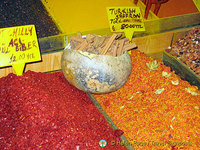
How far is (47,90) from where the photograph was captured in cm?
158

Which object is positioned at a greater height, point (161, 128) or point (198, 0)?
point (198, 0)

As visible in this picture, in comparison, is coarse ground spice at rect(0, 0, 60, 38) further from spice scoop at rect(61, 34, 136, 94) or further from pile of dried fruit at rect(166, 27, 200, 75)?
pile of dried fruit at rect(166, 27, 200, 75)

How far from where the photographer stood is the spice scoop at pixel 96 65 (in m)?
1.43

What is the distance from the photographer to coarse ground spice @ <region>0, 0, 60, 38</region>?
1681 mm

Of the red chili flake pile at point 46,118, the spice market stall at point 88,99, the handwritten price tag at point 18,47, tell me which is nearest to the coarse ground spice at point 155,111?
the spice market stall at point 88,99

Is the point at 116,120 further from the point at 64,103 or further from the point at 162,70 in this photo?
the point at 162,70

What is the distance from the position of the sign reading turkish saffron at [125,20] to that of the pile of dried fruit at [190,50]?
0.47 metres

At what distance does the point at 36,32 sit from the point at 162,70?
45.3 inches

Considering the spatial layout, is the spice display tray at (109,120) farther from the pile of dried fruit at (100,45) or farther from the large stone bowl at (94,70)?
the pile of dried fruit at (100,45)

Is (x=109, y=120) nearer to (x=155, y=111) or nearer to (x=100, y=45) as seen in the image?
(x=155, y=111)

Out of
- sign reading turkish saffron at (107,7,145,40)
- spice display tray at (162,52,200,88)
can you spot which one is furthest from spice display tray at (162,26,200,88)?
sign reading turkish saffron at (107,7,145,40)

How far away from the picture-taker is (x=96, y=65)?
1419mm

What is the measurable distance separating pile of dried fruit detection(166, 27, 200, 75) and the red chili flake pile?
1.03 metres

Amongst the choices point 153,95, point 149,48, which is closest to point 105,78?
point 153,95
